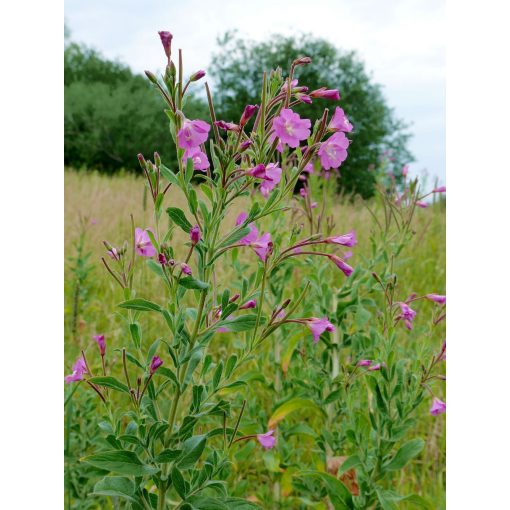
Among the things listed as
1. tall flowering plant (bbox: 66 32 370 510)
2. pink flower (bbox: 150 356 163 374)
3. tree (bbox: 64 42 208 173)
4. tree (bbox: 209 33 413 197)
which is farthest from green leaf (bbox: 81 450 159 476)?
tree (bbox: 64 42 208 173)

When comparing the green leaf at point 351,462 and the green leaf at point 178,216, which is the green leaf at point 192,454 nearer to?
the green leaf at point 178,216

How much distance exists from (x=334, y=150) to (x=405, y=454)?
26.2 inches

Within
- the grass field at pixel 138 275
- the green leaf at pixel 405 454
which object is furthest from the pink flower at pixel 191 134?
the green leaf at pixel 405 454

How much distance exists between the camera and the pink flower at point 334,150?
898 mm

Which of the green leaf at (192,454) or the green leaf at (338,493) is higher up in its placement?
the green leaf at (192,454)

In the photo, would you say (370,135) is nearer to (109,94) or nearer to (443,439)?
(109,94)

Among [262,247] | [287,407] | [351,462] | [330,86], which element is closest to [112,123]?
[330,86]

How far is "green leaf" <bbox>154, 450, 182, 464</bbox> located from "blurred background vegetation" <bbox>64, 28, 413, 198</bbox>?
266 centimetres

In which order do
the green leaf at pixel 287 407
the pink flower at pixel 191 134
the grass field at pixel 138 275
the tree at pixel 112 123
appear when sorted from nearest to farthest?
1. the pink flower at pixel 191 134
2. the green leaf at pixel 287 407
3. the grass field at pixel 138 275
4. the tree at pixel 112 123

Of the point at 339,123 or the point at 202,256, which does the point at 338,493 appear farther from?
the point at 339,123

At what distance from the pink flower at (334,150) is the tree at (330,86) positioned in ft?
7.93

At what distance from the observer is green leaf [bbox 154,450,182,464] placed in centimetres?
90

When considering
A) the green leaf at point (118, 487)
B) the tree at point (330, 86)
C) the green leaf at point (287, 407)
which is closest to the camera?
the green leaf at point (118, 487)

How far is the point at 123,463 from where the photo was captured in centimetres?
91
